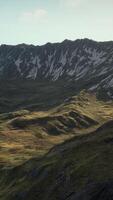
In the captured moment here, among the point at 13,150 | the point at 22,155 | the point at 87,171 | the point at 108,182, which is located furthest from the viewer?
the point at 13,150

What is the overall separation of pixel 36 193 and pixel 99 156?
15.4m

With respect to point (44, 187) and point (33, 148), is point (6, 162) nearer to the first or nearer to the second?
point (33, 148)

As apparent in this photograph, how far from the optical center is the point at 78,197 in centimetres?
7031

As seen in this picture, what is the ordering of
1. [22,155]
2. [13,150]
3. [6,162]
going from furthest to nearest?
1. [13,150]
2. [22,155]
3. [6,162]

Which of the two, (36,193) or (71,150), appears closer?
(36,193)

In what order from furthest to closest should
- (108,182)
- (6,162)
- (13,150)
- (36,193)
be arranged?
1. (13,150)
2. (6,162)
3. (36,193)
4. (108,182)

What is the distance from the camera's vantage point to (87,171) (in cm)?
7619

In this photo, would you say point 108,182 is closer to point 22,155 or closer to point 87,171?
point 87,171

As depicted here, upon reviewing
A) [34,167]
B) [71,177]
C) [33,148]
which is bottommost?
[33,148]

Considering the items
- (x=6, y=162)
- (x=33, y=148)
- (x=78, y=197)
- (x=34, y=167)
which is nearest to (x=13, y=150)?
(x=33, y=148)

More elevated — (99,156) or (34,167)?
(99,156)

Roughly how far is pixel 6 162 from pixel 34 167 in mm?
53569

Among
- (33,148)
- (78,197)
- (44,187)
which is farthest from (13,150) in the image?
(78,197)

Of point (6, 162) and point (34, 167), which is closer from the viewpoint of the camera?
point (34, 167)
